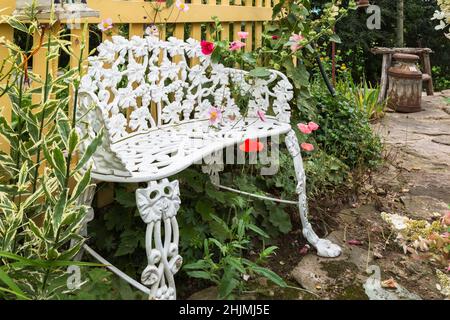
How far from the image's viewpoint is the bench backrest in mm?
2047

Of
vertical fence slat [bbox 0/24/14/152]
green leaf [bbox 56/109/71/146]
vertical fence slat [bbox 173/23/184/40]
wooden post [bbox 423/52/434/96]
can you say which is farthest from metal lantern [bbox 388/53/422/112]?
green leaf [bbox 56/109/71/146]

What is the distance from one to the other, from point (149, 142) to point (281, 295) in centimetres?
86

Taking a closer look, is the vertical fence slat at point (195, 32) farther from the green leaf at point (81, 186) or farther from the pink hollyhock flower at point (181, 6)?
the green leaf at point (81, 186)

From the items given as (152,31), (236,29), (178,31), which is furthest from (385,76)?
(152,31)

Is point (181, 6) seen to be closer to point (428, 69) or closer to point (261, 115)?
point (261, 115)

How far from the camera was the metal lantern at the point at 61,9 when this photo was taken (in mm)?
1690

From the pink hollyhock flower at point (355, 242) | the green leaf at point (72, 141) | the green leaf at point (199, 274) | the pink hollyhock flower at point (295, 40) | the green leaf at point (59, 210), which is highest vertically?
the pink hollyhock flower at point (295, 40)

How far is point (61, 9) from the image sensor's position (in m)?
1.74

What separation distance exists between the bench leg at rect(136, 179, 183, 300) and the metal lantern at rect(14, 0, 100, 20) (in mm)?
673

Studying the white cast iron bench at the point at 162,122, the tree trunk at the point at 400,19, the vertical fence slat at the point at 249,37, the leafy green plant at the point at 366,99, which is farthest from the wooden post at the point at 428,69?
the white cast iron bench at the point at 162,122

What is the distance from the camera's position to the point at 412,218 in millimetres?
2930

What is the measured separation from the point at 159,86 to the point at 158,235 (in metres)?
0.97
